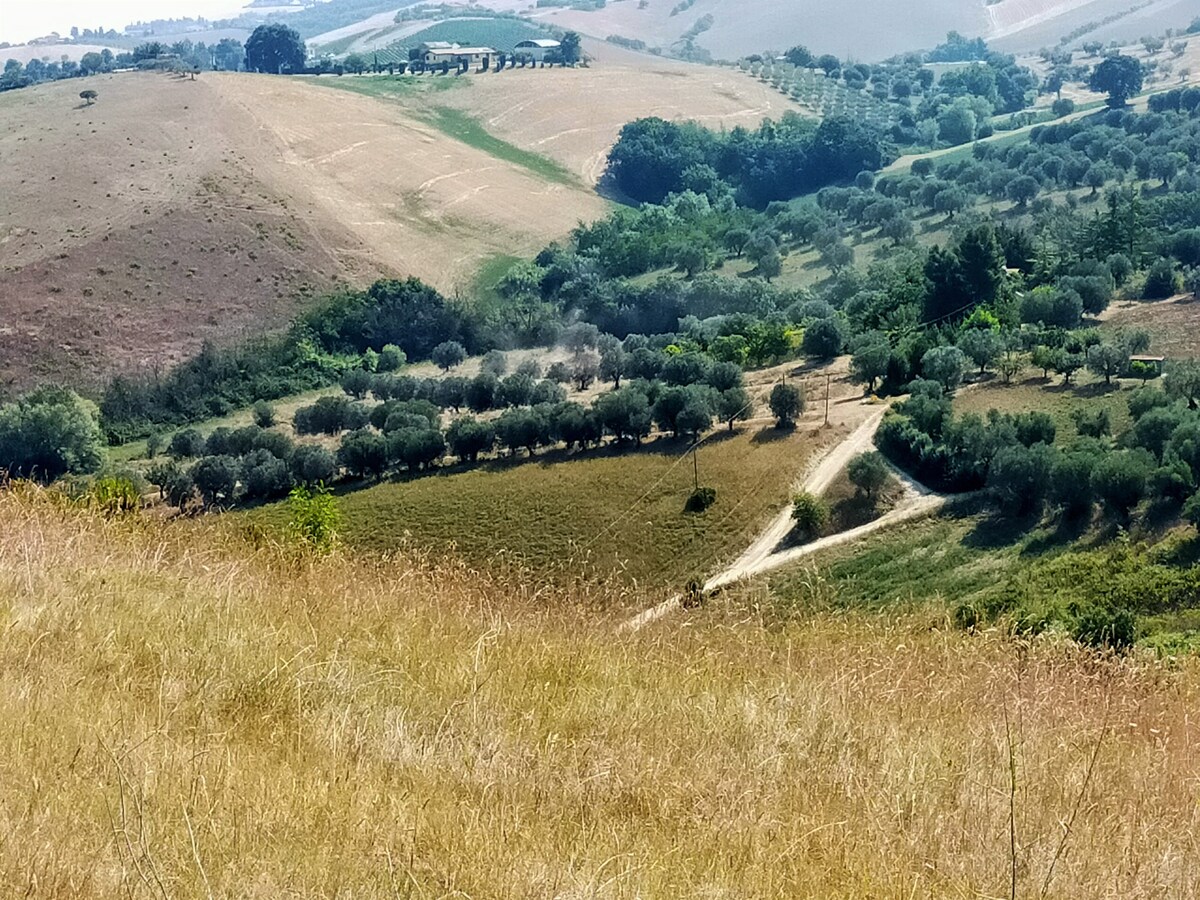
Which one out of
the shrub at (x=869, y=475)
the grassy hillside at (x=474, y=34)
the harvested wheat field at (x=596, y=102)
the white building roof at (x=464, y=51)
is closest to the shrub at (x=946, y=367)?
the shrub at (x=869, y=475)

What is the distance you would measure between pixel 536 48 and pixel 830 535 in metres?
104

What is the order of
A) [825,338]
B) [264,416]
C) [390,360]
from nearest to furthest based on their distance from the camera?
[825,338]
[264,416]
[390,360]

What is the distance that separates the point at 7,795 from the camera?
3768 millimetres

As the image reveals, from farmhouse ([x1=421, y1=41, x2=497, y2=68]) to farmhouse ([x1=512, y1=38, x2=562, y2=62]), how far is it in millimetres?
4515

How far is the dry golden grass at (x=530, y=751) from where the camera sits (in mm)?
3674

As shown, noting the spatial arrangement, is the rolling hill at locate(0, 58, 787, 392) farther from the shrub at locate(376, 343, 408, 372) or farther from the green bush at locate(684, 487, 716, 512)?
the green bush at locate(684, 487, 716, 512)

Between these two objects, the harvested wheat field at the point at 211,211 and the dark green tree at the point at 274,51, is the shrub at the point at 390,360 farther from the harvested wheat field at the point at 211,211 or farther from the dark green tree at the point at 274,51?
the dark green tree at the point at 274,51

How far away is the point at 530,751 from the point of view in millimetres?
4691

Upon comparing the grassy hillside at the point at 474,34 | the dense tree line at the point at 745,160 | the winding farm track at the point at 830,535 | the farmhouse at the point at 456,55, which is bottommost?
the winding farm track at the point at 830,535

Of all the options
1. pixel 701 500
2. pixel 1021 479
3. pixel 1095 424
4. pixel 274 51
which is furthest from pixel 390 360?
pixel 274 51

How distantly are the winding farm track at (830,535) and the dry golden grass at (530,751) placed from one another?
2095cm

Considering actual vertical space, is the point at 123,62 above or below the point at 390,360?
above

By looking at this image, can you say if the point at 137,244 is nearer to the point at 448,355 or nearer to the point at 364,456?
the point at 448,355

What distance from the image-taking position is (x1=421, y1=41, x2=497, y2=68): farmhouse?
114844mm
